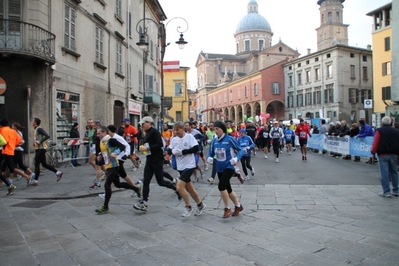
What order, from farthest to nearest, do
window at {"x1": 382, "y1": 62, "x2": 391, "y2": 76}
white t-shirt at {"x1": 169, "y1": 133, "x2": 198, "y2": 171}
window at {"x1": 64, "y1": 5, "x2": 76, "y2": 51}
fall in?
window at {"x1": 382, "y1": 62, "x2": 391, "y2": 76}, window at {"x1": 64, "y1": 5, "x2": 76, "y2": 51}, white t-shirt at {"x1": 169, "y1": 133, "x2": 198, "y2": 171}

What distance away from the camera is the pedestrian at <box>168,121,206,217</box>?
6352 millimetres

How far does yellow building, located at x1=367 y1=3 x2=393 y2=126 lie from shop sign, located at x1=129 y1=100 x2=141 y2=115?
2824 cm

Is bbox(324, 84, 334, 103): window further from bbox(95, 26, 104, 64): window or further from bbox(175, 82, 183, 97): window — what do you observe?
bbox(95, 26, 104, 64): window

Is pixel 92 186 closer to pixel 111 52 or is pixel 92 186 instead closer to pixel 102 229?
pixel 102 229

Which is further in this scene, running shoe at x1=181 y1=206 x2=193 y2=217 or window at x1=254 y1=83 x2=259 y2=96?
window at x1=254 y1=83 x2=259 y2=96

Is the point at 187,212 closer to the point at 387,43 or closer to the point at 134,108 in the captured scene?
the point at 134,108

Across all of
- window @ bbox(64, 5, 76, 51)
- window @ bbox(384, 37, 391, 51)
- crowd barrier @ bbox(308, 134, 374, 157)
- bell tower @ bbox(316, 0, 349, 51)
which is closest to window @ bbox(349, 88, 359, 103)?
window @ bbox(384, 37, 391, 51)

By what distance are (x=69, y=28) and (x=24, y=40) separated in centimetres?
297

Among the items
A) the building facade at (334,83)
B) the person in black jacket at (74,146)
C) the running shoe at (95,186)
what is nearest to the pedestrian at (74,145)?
the person in black jacket at (74,146)

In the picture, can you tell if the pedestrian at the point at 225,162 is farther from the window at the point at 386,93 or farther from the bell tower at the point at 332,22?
the bell tower at the point at 332,22

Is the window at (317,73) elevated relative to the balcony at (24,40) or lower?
elevated

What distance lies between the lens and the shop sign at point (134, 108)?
22.5 m

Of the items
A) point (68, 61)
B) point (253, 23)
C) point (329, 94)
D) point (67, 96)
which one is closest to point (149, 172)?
point (67, 96)

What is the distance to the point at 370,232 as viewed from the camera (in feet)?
17.2
